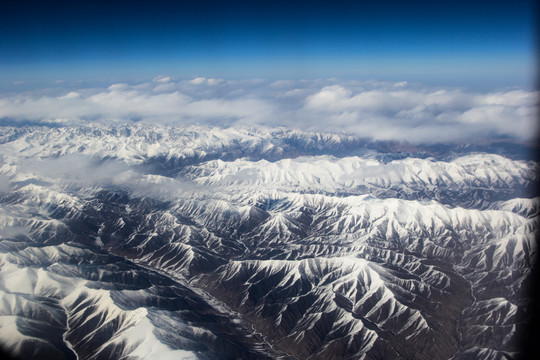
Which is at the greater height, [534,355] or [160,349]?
[534,355]

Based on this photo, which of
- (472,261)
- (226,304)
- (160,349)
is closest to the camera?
(160,349)

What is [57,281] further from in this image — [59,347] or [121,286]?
[59,347]

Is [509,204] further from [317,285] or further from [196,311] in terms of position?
[196,311]

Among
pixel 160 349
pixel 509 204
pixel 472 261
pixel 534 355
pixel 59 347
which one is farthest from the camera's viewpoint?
pixel 509 204

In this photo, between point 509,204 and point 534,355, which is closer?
point 534,355

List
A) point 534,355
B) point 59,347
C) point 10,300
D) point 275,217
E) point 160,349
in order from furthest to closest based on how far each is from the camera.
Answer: point 275,217 → point 10,300 → point 59,347 → point 160,349 → point 534,355

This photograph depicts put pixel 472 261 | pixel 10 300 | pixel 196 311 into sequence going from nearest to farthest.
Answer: pixel 10 300, pixel 196 311, pixel 472 261

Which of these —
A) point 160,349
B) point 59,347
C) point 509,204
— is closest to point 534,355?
point 160,349

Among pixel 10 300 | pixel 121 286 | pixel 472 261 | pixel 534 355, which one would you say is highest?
pixel 534 355

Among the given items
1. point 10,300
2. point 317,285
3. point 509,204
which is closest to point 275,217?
point 317,285
